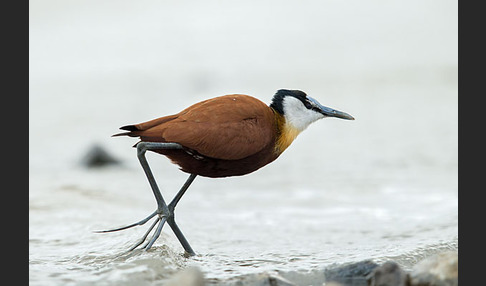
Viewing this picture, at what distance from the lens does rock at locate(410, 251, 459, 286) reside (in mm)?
4215

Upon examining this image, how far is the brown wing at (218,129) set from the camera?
16.2 ft

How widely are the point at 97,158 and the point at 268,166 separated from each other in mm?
2205

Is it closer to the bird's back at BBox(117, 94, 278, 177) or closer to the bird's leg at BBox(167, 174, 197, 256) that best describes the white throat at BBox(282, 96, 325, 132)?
the bird's back at BBox(117, 94, 278, 177)

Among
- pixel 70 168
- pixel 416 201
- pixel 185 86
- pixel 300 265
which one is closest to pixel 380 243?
pixel 300 265

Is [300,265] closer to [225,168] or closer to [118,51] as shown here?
[225,168]

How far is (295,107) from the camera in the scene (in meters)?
5.43

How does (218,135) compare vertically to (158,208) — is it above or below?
above

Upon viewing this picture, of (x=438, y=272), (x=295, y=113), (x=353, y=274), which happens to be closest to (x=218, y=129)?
(x=295, y=113)

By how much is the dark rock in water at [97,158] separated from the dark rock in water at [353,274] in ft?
17.6

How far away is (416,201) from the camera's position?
804 centimetres

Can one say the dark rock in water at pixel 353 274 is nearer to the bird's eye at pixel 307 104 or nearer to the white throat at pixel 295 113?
the white throat at pixel 295 113

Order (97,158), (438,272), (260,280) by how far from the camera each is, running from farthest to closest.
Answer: (97,158), (260,280), (438,272)

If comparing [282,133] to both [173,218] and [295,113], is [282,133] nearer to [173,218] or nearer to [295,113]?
[295,113]

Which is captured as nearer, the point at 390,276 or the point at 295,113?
the point at 390,276
